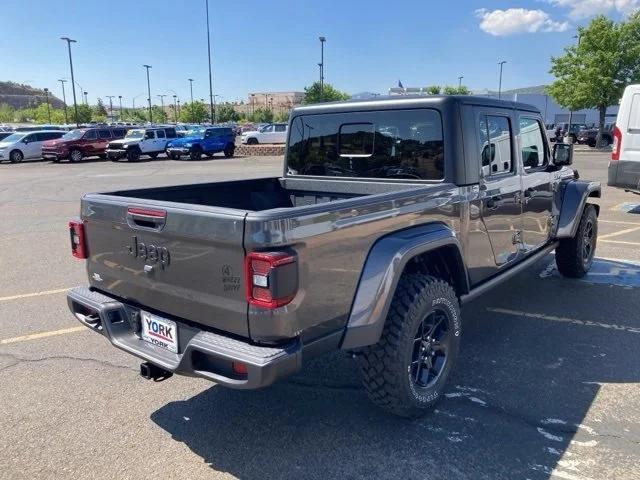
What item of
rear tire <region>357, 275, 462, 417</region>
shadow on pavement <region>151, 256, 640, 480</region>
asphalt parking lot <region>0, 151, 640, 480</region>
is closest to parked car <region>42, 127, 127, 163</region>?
asphalt parking lot <region>0, 151, 640, 480</region>

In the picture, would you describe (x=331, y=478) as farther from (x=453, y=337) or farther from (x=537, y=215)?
(x=537, y=215)

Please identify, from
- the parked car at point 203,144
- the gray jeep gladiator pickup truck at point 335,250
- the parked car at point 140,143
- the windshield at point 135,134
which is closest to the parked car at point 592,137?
the parked car at point 203,144

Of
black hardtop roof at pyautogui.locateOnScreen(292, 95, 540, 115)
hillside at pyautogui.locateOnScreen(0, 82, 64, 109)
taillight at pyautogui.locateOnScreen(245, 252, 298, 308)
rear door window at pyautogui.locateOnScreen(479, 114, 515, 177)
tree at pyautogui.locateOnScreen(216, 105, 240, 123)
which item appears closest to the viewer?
taillight at pyautogui.locateOnScreen(245, 252, 298, 308)

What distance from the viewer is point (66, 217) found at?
10750 millimetres

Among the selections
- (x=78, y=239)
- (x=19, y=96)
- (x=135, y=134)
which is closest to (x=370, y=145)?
(x=78, y=239)

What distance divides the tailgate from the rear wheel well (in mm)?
1302

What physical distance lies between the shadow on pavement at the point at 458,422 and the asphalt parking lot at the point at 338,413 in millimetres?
10

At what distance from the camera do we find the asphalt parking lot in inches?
110

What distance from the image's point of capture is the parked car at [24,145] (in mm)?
29281

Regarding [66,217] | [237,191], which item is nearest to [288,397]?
[237,191]

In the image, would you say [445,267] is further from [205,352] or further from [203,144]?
[203,144]

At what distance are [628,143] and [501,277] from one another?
24.4 feet

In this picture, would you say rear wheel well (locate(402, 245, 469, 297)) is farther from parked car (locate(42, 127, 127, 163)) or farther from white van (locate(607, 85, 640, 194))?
parked car (locate(42, 127, 127, 163))

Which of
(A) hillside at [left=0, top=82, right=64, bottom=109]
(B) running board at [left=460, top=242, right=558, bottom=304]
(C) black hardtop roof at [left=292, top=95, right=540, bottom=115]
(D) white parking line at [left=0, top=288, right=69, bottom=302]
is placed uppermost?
(A) hillside at [left=0, top=82, right=64, bottom=109]
